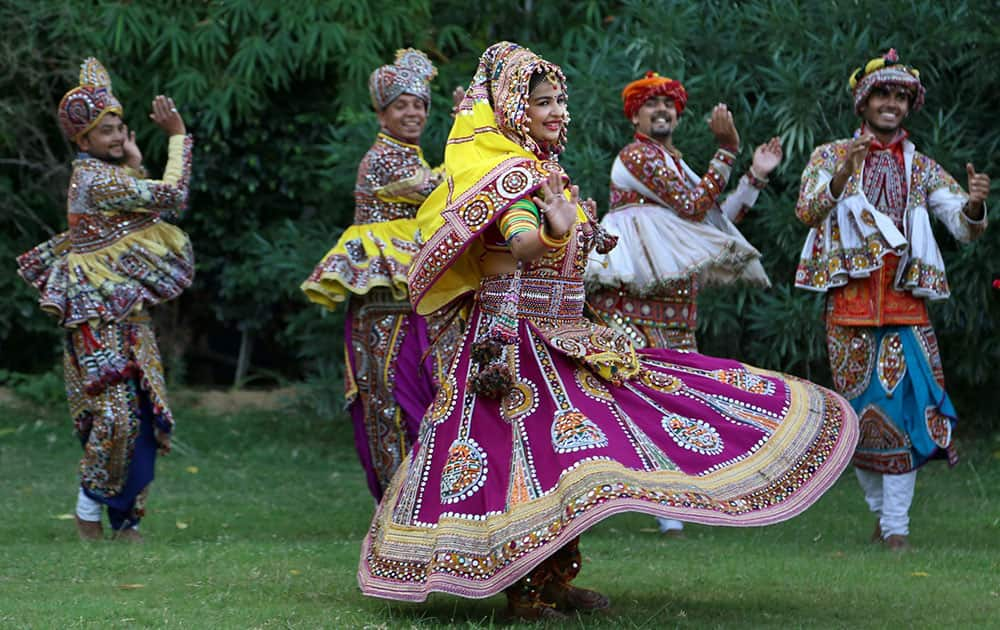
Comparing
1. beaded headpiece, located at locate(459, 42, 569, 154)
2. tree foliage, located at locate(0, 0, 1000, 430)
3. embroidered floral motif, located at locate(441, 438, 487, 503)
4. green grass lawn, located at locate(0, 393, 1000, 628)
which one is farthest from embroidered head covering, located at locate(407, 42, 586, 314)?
tree foliage, located at locate(0, 0, 1000, 430)

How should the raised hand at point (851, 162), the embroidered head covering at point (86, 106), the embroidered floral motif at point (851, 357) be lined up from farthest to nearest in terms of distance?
the embroidered head covering at point (86, 106) < the embroidered floral motif at point (851, 357) < the raised hand at point (851, 162)

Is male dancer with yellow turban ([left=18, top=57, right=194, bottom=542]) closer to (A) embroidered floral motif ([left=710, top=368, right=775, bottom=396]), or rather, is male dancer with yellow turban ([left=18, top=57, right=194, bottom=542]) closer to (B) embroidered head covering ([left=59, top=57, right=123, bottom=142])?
(B) embroidered head covering ([left=59, top=57, right=123, bottom=142])

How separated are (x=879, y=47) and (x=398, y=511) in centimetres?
627

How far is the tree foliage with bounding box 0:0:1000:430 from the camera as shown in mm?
10523

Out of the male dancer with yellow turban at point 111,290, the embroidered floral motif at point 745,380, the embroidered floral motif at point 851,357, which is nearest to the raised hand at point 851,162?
the embroidered floral motif at point 851,357

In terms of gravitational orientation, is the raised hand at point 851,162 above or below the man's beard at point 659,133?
below

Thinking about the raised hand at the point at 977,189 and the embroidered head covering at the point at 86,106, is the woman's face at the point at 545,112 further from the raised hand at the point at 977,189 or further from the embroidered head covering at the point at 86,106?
the embroidered head covering at the point at 86,106

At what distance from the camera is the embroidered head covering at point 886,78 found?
7797 millimetres

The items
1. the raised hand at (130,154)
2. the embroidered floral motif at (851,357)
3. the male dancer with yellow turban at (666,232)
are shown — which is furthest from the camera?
the raised hand at (130,154)

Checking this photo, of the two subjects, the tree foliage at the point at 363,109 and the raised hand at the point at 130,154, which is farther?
the tree foliage at the point at 363,109

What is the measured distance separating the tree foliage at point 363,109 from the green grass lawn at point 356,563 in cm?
152

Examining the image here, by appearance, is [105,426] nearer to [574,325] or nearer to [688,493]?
[574,325]

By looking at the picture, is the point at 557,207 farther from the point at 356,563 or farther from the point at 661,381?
the point at 356,563

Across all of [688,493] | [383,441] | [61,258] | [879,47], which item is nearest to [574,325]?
[688,493]
